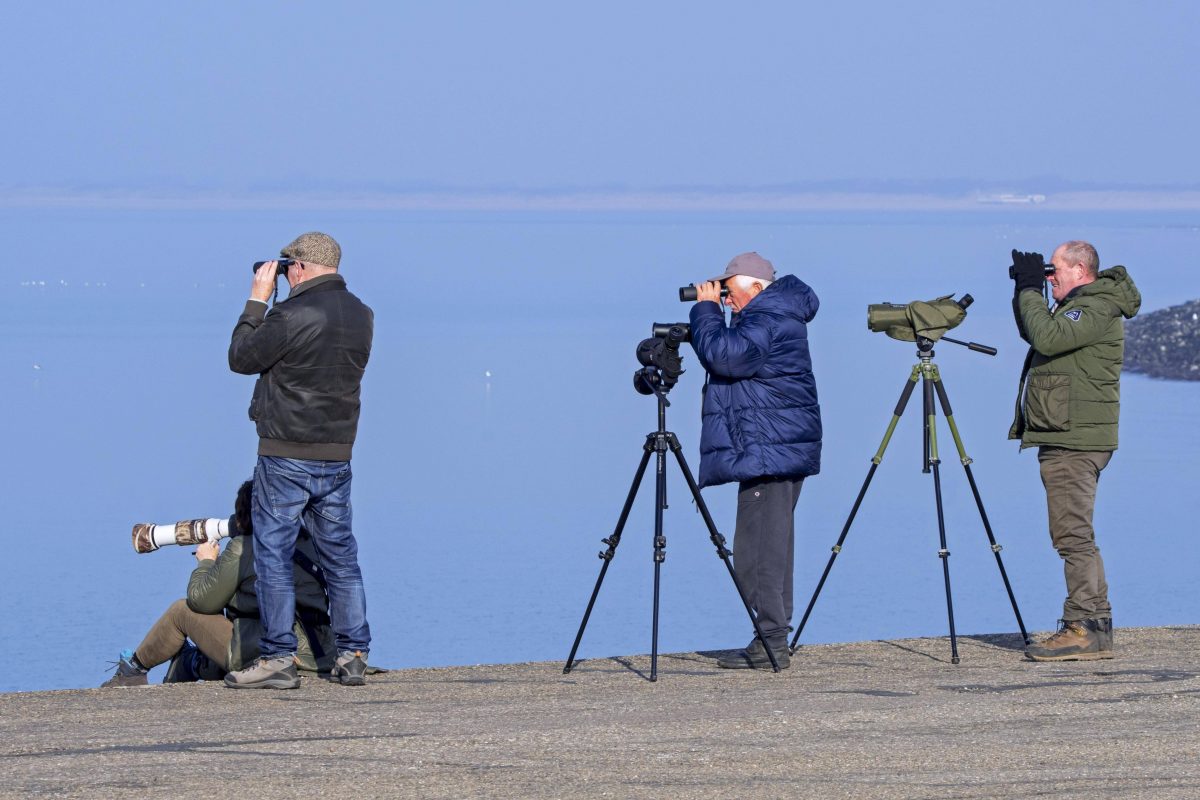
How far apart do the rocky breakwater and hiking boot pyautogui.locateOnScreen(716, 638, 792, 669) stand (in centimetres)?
3304

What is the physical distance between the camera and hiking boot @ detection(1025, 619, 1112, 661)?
6.52 m

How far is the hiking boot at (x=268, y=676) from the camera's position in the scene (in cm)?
600

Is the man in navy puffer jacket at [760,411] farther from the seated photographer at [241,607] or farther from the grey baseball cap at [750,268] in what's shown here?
the seated photographer at [241,607]

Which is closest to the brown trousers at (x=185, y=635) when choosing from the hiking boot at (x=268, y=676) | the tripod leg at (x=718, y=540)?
the hiking boot at (x=268, y=676)

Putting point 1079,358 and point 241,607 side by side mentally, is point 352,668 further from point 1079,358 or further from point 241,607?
point 1079,358

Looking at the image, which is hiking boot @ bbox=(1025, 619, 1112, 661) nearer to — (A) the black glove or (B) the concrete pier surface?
(B) the concrete pier surface

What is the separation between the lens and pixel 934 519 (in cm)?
1994

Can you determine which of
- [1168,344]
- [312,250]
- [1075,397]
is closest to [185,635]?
[312,250]

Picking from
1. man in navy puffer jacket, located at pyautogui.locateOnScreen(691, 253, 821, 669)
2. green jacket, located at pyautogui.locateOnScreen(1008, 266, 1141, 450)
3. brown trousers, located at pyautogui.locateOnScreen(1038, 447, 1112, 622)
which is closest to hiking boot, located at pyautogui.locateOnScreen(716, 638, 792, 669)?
man in navy puffer jacket, located at pyautogui.locateOnScreen(691, 253, 821, 669)

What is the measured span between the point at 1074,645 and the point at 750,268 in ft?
6.23

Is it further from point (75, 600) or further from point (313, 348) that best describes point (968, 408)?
point (313, 348)

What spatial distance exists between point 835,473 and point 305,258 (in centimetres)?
1773

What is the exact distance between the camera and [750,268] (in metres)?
6.38

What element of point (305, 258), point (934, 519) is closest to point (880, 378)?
point (934, 519)
